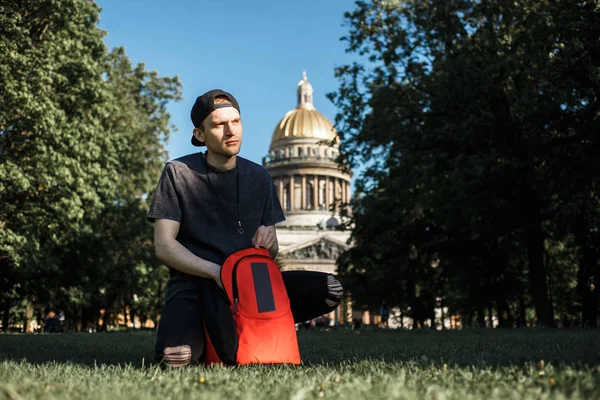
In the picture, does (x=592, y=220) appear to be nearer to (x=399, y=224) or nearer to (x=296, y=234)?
(x=399, y=224)

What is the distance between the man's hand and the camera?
462 cm

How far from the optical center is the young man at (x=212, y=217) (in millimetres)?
4477

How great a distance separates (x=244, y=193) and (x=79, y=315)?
27356mm

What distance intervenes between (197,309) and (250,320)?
0.45 meters

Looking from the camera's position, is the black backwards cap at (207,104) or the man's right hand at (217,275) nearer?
the man's right hand at (217,275)

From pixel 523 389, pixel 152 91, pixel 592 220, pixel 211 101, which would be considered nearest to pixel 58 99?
pixel 152 91

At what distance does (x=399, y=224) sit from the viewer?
92.1ft

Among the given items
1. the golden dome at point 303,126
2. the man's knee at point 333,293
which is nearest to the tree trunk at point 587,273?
the man's knee at point 333,293

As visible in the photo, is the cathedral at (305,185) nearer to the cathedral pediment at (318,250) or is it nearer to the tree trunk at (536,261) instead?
the cathedral pediment at (318,250)

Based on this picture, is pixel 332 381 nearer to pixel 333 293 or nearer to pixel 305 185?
pixel 333 293

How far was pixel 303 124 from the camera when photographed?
10931 cm

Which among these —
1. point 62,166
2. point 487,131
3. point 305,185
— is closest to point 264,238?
point 487,131

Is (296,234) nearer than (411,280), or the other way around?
(411,280)

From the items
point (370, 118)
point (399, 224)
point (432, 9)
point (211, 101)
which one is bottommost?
point (211, 101)
